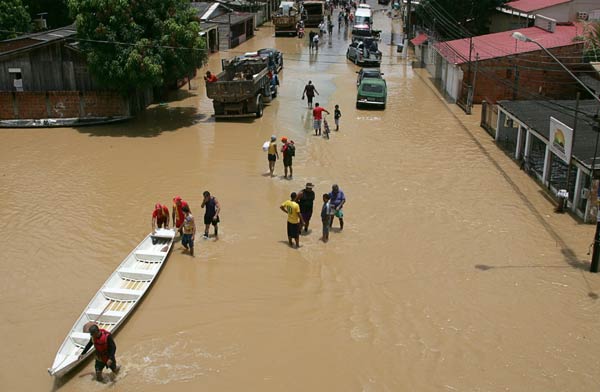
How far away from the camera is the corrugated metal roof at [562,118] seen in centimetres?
1739

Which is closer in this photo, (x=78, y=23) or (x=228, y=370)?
(x=228, y=370)

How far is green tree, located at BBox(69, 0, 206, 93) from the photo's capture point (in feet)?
80.8

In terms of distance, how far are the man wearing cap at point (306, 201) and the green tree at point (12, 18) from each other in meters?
28.7

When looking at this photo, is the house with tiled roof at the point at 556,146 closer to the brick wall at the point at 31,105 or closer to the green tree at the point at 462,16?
the brick wall at the point at 31,105

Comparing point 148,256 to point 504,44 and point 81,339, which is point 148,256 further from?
point 504,44

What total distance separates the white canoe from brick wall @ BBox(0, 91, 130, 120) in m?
14.1

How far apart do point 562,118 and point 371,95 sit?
11039 millimetres

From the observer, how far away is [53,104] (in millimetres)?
26625

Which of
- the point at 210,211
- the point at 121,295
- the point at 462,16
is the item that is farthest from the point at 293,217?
the point at 462,16

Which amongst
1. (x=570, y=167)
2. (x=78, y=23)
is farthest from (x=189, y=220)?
(x=78, y=23)

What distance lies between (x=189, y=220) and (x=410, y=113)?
1808cm

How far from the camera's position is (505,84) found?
95.6 feet

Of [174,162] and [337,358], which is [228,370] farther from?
[174,162]

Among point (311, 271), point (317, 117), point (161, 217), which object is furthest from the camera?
point (317, 117)
